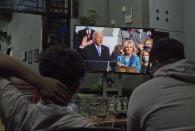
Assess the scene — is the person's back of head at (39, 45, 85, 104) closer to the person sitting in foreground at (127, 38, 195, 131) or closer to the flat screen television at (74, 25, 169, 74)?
the person sitting in foreground at (127, 38, 195, 131)

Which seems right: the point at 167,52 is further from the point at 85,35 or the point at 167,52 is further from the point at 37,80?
the point at 85,35

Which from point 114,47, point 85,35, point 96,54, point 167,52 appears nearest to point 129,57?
point 114,47

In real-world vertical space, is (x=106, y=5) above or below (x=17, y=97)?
above

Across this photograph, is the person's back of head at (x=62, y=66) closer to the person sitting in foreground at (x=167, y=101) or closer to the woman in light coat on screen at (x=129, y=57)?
the person sitting in foreground at (x=167, y=101)

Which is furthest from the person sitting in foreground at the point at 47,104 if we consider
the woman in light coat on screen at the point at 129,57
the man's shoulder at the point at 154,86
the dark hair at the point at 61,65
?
the woman in light coat on screen at the point at 129,57

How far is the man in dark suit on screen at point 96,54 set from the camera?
2371 mm

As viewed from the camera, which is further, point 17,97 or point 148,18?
point 148,18

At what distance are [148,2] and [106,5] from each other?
1.79ft

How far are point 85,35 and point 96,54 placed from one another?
7.8 inches

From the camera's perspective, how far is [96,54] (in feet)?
7.85

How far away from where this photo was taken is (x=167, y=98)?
1.23m

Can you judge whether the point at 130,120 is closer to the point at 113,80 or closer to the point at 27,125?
the point at 27,125

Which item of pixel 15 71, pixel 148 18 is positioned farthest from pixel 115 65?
pixel 15 71

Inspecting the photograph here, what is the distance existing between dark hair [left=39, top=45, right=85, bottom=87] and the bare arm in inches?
2.3
